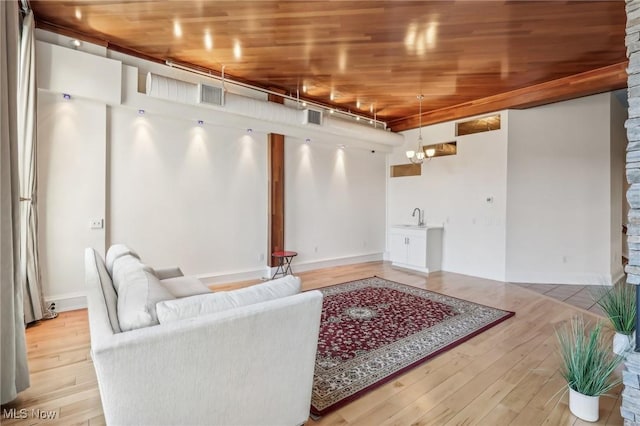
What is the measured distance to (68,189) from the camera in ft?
12.1

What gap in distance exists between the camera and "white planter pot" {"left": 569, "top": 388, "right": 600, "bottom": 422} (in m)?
1.92

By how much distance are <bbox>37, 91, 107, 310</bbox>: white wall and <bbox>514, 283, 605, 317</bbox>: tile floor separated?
636 cm

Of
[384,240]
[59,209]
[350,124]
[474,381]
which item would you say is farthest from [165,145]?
[384,240]

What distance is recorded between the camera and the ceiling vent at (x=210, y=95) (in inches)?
167

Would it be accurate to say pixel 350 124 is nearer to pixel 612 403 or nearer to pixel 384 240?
pixel 384 240

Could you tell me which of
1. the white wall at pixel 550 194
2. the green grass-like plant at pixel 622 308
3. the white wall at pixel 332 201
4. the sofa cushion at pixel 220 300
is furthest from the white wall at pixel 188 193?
the green grass-like plant at pixel 622 308

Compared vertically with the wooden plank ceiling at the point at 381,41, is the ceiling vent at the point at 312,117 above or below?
below

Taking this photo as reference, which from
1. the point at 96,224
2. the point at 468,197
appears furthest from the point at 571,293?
the point at 96,224

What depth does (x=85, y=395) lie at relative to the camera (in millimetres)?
2129

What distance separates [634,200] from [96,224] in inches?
201

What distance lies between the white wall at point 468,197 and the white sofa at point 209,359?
4.98 meters

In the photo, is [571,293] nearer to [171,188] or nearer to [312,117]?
[312,117]

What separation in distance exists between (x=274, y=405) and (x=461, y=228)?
5401 millimetres

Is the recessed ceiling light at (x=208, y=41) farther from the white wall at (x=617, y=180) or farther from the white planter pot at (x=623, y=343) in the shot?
the white wall at (x=617, y=180)
